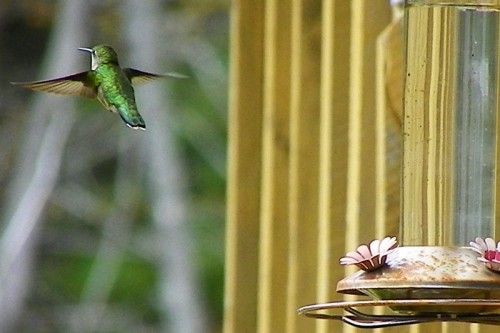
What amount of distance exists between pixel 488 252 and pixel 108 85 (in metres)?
1.41

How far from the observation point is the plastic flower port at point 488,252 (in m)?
2.92

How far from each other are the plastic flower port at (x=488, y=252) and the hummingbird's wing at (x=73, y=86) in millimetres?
1223

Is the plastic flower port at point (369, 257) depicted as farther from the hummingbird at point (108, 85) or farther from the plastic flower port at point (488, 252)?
the hummingbird at point (108, 85)

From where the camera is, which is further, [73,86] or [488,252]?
[73,86]

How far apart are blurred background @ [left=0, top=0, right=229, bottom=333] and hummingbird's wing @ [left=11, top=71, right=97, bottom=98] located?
5146mm

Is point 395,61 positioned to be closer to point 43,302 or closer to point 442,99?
point 442,99

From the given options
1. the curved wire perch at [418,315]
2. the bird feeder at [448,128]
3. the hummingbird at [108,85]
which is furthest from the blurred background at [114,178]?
the curved wire perch at [418,315]

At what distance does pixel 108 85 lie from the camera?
402 cm

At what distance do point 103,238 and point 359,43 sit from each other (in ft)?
21.9

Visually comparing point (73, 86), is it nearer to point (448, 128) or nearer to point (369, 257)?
point (448, 128)

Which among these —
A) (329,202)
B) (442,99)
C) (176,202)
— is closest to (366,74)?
(329,202)

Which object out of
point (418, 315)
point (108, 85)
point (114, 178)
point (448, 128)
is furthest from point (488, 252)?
point (114, 178)

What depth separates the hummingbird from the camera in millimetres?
3912

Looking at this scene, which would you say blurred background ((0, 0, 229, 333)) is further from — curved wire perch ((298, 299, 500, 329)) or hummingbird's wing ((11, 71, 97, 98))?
curved wire perch ((298, 299, 500, 329))
